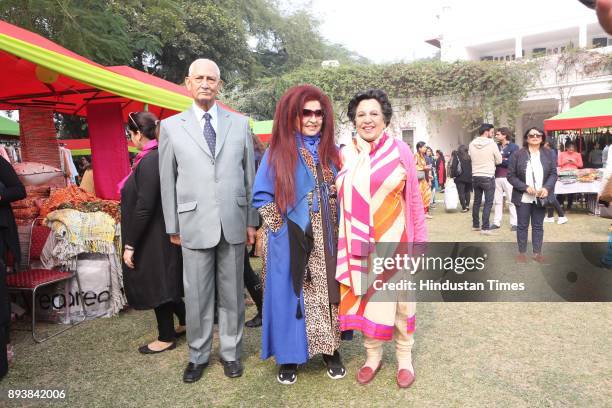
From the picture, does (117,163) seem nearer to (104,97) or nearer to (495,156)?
(104,97)

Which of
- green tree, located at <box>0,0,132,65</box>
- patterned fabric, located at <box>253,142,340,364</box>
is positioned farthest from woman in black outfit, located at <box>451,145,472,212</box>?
patterned fabric, located at <box>253,142,340,364</box>

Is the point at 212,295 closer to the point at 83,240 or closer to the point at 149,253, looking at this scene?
the point at 149,253

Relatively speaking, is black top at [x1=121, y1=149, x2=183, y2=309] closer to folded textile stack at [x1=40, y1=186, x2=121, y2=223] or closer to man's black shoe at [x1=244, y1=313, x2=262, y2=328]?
man's black shoe at [x1=244, y1=313, x2=262, y2=328]

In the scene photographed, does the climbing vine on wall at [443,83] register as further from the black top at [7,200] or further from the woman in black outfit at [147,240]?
the black top at [7,200]

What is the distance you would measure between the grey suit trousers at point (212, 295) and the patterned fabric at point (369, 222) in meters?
0.71

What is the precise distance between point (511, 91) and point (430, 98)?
3.35 m

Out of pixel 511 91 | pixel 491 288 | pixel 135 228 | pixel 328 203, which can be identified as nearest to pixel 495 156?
pixel 491 288

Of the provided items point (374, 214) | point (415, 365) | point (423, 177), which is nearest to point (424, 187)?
point (423, 177)

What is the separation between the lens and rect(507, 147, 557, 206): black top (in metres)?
5.39

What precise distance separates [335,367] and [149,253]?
158 centimetres

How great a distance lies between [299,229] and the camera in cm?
267

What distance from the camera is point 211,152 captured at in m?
2.79

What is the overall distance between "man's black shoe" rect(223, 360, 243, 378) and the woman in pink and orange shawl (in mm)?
773

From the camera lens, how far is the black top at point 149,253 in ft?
10.7
